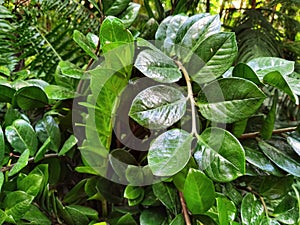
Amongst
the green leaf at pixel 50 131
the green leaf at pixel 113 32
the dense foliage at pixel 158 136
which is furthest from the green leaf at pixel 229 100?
the green leaf at pixel 50 131

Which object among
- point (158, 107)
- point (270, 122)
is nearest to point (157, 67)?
point (158, 107)

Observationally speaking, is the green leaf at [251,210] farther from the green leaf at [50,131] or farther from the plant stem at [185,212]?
the green leaf at [50,131]

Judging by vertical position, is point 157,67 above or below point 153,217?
above

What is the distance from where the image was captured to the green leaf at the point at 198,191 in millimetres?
316

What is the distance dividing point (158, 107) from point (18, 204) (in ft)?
0.59

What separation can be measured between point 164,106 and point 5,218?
194 millimetres

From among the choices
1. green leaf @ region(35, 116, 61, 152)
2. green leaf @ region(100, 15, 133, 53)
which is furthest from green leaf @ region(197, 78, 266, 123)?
green leaf @ region(35, 116, 61, 152)

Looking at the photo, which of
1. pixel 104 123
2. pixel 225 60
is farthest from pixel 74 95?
pixel 225 60

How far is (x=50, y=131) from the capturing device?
1.48 ft

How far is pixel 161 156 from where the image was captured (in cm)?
31

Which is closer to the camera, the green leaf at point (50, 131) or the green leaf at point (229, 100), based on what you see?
the green leaf at point (229, 100)

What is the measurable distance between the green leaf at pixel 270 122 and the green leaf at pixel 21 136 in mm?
283

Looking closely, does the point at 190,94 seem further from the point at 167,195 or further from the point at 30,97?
the point at 30,97

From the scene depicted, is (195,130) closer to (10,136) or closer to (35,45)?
(10,136)
